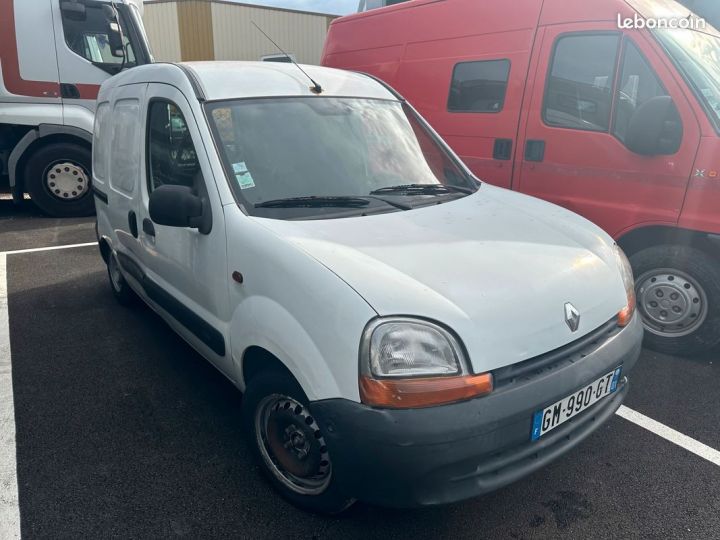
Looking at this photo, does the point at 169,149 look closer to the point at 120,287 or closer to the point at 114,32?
the point at 120,287

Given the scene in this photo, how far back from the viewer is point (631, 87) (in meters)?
3.61

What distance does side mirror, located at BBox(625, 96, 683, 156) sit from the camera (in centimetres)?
334

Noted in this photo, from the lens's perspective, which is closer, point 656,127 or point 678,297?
point 656,127

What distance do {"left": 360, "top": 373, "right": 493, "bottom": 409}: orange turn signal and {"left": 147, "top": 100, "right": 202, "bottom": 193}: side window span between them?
1.37 metres

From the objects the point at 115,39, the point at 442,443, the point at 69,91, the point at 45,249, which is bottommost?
the point at 45,249

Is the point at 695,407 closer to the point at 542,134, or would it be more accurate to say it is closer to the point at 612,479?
the point at 612,479

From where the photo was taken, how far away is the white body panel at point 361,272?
1879mm

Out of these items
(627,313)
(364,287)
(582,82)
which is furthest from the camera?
(582,82)

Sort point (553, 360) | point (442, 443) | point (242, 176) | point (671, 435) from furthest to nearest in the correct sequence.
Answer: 1. point (671, 435)
2. point (242, 176)
3. point (553, 360)
4. point (442, 443)

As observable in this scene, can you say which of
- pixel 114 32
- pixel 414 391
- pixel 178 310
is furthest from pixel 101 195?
pixel 114 32

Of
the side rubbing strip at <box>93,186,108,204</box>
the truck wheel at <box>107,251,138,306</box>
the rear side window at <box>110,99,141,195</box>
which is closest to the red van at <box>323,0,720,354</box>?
the rear side window at <box>110,99,141,195</box>

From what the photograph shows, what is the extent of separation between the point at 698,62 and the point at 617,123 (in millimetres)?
599

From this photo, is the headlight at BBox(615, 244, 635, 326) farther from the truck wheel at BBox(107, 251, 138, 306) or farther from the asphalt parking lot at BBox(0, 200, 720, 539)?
the truck wheel at BBox(107, 251, 138, 306)

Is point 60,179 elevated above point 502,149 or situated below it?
below
